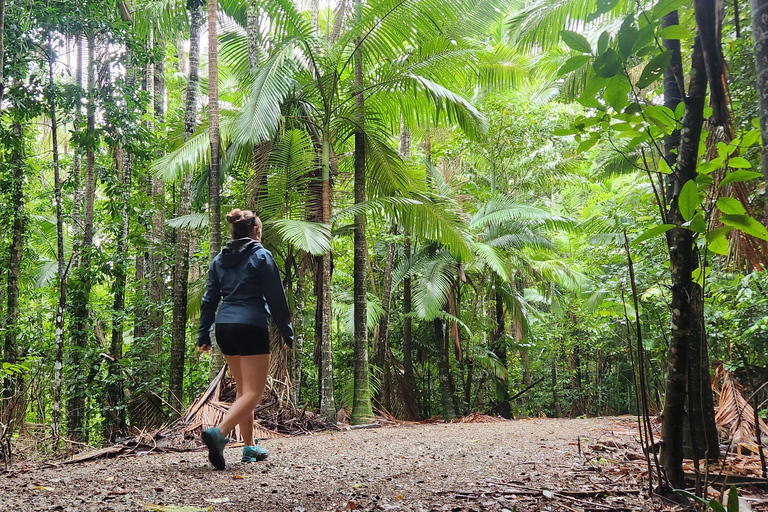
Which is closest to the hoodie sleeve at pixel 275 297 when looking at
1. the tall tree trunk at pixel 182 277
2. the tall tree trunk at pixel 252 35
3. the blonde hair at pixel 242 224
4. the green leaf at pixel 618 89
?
the blonde hair at pixel 242 224

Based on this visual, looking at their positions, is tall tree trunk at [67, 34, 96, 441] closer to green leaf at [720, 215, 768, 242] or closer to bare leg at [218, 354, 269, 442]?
bare leg at [218, 354, 269, 442]

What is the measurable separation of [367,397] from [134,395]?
11.2 ft

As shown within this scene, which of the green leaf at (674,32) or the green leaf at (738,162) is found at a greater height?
the green leaf at (674,32)

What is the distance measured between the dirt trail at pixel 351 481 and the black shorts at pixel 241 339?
2.59 feet

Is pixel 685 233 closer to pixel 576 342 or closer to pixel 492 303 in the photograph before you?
pixel 492 303

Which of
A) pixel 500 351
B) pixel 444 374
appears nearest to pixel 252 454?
pixel 444 374

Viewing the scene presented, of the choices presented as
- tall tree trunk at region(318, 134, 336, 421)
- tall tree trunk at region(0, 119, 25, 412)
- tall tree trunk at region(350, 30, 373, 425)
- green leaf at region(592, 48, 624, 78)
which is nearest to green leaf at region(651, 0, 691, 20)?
green leaf at region(592, 48, 624, 78)

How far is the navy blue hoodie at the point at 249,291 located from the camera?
12.1 ft

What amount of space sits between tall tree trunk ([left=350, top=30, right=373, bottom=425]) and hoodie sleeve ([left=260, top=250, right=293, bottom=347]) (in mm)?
4441

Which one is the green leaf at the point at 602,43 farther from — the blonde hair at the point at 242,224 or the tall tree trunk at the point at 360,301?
the tall tree trunk at the point at 360,301

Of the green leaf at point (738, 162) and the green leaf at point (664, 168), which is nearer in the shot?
the green leaf at point (738, 162)

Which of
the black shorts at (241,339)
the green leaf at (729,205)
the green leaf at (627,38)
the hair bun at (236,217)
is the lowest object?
the black shorts at (241,339)

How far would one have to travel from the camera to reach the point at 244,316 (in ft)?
12.0

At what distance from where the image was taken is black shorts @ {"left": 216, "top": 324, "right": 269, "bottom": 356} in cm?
364
